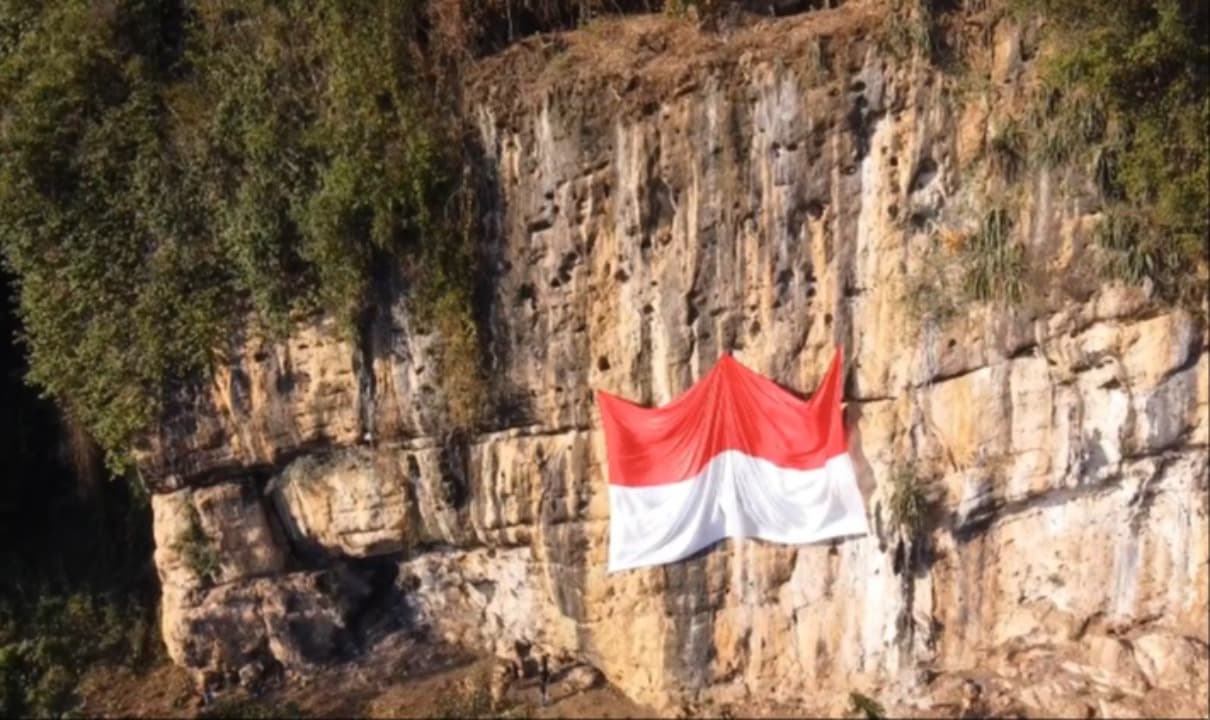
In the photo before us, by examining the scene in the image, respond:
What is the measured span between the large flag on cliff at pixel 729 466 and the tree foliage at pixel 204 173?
1.96m

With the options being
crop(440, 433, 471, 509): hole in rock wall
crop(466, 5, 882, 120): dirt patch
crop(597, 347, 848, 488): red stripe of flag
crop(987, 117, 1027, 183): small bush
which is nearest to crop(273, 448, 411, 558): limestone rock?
crop(440, 433, 471, 509): hole in rock wall

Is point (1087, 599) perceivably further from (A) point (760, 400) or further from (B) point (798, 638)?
(A) point (760, 400)

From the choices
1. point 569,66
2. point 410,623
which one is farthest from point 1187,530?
point 410,623

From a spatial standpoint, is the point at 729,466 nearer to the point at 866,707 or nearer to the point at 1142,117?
the point at 866,707

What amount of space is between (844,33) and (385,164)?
12.2 ft

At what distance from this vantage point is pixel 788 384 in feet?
26.5

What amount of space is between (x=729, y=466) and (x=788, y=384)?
0.83m

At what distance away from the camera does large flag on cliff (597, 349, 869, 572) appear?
795 cm

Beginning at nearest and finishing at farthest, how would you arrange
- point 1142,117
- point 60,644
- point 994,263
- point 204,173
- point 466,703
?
1. point 1142,117
2. point 994,263
3. point 204,173
4. point 466,703
5. point 60,644

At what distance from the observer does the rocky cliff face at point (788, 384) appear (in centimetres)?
747

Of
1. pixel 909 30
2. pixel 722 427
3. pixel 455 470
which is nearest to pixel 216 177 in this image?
pixel 455 470

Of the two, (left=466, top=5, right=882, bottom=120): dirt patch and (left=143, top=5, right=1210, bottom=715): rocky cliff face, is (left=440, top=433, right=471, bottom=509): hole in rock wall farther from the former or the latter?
(left=466, top=5, right=882, bottom=120): dirt patch

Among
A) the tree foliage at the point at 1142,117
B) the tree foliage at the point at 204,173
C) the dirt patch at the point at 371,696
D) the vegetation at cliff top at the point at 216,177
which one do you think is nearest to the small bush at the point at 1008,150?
the tree foliage at the point at 1142,117

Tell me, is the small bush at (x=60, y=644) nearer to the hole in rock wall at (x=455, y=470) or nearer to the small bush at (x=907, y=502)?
the hole in rock wall at (x=455, y=470)
